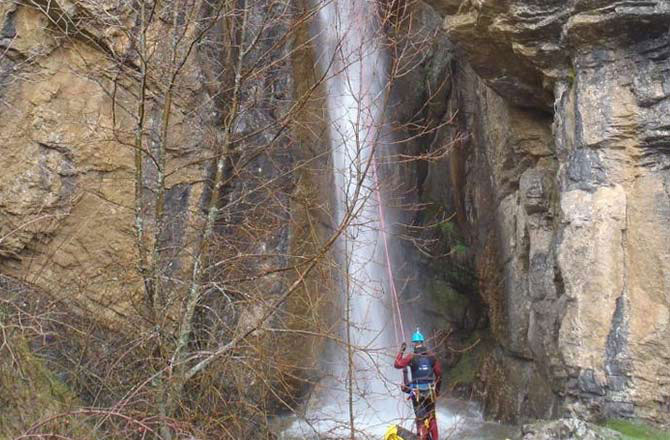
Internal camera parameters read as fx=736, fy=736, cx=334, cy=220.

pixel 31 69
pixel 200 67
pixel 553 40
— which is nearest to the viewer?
pixel 553 40

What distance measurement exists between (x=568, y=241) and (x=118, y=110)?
5.22 m

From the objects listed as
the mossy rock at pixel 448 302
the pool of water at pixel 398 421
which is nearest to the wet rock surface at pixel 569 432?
the pool of water at pixel 398 421

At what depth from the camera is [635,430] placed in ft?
20.3

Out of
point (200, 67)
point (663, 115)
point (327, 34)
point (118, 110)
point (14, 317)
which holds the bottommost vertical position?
point (14, 317)

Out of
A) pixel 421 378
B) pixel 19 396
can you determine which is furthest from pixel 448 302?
pixel 19 396

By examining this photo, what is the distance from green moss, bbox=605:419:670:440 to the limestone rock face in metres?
0.11

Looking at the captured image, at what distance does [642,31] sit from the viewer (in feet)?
22.4

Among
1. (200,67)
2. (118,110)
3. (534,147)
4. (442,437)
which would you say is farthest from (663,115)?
(118,110)

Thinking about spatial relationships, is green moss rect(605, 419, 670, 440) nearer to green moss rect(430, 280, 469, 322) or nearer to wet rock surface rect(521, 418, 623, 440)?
wet rock surface rect(521, 418, 623, 440)

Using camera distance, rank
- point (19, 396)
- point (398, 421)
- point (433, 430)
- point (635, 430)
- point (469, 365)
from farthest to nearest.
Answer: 1. point (469, 365)
2. point (398, 421)
3. point (433, 430)
4. point (635, 430)
5. point (19, 396)

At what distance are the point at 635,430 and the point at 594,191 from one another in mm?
2193

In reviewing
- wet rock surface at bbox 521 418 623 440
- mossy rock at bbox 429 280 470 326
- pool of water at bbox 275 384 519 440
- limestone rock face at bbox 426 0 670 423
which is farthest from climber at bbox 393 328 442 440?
mossy rock at bbox 429 280 470 326

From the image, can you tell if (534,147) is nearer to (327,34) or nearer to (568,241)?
(568,241)

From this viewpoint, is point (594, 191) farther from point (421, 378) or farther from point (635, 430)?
point (421, 378)
